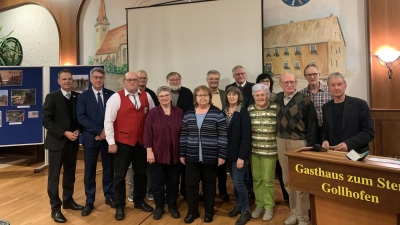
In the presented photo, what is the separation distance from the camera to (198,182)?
269 centimetres

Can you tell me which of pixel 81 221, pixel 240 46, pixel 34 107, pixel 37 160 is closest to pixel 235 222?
pixel 81 221

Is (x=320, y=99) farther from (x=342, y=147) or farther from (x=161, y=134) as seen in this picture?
(x=161, y=134)

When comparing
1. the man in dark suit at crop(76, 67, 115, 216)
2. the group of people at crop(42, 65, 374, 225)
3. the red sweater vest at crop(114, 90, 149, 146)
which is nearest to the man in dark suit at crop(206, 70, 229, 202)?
the group of people at crop(42, 65, 374, 225)

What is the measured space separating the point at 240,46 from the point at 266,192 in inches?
87.9

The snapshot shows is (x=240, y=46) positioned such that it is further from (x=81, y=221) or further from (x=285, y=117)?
(x=81, y=221)

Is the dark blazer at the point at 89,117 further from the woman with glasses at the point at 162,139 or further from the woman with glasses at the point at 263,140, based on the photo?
the woman with glasses at the point at 263,140

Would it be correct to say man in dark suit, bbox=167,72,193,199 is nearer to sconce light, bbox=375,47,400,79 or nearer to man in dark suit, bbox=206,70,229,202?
man in dark suit, bbox=206,70,229,202

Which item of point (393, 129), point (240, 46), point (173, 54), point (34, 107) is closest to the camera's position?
point (393, 129)

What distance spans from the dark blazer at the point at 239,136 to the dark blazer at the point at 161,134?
0.52 m

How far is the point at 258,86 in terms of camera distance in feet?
8.46

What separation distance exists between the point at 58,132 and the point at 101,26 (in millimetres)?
3224

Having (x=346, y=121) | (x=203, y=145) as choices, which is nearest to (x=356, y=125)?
(x=346, y=121)

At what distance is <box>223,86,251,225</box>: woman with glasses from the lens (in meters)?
2.59

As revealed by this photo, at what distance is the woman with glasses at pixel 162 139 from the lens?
8.90 ft
